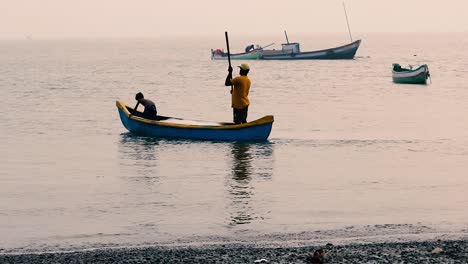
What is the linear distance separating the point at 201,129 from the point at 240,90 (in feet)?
9.41

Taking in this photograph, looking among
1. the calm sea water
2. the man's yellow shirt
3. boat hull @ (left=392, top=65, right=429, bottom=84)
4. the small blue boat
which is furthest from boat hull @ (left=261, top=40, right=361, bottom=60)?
the man's yellow shirt

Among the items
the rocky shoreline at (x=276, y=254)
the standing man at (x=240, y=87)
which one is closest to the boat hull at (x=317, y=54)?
the standing man at (x=240, y=87)

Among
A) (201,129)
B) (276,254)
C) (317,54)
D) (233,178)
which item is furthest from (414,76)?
(276,254)

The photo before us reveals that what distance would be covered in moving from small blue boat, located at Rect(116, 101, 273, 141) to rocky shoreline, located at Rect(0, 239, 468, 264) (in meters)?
13.0

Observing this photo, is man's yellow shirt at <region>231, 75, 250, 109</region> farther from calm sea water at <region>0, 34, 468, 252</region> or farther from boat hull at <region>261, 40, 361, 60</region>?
boat hull at <region>261, 40, 361, 60</region>

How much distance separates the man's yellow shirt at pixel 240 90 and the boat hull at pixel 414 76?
120 feet

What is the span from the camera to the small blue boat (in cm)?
2531

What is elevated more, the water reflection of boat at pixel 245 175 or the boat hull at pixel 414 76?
the water reflection of boat at pixel 245 175

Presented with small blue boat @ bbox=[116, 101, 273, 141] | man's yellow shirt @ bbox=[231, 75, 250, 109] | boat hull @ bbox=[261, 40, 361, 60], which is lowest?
boat hull @ bbox=[261, 40, 361, 60]

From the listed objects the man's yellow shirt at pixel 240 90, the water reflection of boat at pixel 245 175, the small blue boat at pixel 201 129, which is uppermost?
the man's yellow shirt at pixel 240 90

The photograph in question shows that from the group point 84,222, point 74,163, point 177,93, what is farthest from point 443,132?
point 177,93

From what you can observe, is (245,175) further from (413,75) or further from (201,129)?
(413,75)

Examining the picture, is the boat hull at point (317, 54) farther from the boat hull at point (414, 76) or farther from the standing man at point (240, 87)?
the standing man at point (240, 87)

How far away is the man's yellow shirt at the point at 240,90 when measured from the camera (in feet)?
76.7
